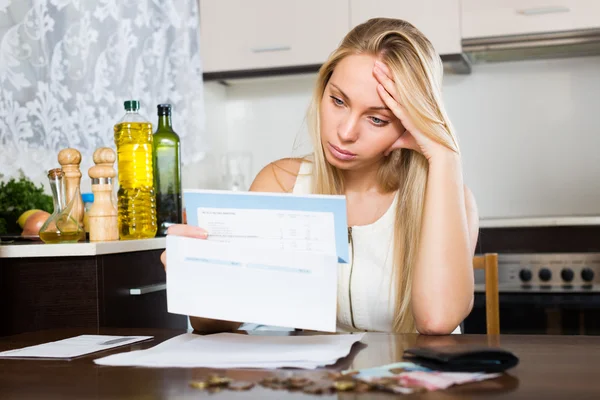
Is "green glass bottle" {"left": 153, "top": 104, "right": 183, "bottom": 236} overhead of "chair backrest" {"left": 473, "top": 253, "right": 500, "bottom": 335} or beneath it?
overhead

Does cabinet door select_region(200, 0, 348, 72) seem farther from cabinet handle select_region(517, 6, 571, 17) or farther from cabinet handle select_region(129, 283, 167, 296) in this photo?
cabinet handle select_region(129, 283, 167, 296)

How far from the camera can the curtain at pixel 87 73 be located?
2.11 meters

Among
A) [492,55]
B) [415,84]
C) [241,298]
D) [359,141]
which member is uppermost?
[492,55]

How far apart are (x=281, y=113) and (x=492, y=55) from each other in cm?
95

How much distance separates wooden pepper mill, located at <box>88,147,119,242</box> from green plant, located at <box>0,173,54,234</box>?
1.18 ft

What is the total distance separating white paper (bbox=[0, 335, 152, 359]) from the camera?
1.07 meters

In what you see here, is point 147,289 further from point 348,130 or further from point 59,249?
point 348,130

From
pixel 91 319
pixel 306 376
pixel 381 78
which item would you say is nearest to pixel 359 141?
pixel 381 78

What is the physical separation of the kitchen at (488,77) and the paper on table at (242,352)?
164 centimetres

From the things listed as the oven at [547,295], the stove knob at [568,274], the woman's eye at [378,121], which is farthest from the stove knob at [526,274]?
the woman's eye at [378,121]

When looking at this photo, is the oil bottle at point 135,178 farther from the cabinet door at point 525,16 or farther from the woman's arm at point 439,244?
the cabinet door at point 525,16

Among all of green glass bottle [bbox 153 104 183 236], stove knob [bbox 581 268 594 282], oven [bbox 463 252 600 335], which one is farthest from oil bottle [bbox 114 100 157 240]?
stove knob [bbox 581 268 594 282]

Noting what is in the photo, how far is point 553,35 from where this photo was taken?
2717 millimetres

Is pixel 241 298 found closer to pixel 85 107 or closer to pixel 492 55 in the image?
pixel 85 107
